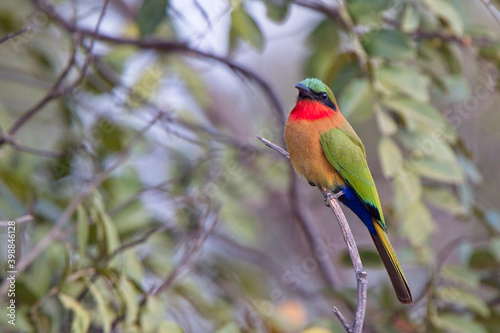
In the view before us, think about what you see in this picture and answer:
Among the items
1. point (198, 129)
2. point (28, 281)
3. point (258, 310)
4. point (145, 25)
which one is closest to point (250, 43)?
point (145, 25)

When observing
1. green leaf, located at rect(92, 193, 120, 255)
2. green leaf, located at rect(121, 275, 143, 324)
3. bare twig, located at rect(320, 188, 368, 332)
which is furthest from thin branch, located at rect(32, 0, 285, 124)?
bare twig, located at rect(320, 188, 368, 332)

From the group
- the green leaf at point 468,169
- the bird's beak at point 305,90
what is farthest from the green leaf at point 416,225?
the bird's beak at point 305,90

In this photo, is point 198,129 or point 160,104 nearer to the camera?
point 198,129

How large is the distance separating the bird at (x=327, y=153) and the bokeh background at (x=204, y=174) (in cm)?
12

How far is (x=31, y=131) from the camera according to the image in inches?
159

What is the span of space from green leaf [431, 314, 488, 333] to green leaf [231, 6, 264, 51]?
5.59 feet

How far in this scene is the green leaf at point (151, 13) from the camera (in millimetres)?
2936

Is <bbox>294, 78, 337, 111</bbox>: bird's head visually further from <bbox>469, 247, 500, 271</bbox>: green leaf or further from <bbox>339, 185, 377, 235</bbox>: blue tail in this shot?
<bbox>469, 247, 500, 271</bbox>: green leaf

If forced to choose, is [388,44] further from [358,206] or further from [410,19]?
[358,206]

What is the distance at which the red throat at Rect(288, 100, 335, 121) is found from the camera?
115 inches

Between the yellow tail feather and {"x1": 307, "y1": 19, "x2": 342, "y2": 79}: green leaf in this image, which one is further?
{"x1": 307, "y1": 19, "x2": 342, "y2": 79}: green leaf

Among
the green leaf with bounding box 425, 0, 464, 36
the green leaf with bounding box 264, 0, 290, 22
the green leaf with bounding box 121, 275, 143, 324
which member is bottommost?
the green leaf with bounding box 121, 275, 143, 324

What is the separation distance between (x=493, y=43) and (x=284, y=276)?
1.95 metres

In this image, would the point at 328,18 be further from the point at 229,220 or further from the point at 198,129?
the point at 229,220
